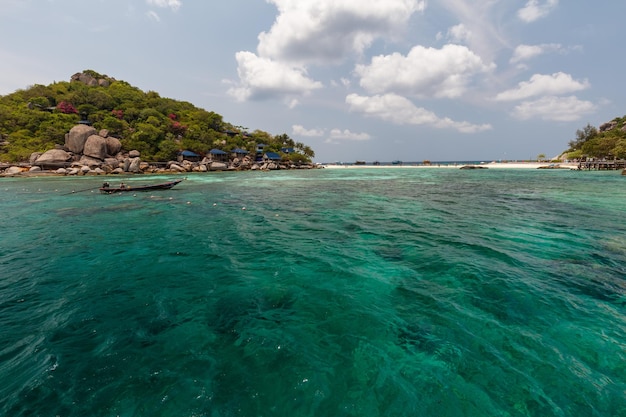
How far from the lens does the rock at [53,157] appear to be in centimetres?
5312

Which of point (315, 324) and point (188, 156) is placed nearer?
point (315, 324)

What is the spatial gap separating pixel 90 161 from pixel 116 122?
17.8 meters

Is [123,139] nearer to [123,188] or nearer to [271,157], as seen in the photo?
[271,157]

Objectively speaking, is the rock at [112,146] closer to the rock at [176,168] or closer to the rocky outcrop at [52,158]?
the rocky outcrop at [52,158]

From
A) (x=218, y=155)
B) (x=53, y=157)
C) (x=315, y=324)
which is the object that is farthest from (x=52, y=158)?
(x=315, y=324)

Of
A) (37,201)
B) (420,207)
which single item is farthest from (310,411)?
(37,201)

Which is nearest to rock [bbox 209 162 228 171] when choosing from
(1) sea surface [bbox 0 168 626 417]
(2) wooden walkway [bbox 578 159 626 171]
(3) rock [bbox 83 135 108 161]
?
(3) rock [bbox 83 135 108 161]

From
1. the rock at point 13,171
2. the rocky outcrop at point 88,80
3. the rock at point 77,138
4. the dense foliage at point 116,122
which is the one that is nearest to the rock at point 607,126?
the dense foliage at point 116,122

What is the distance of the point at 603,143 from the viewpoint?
67250 mm

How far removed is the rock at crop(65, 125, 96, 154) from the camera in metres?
58.1

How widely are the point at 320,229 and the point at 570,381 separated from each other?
34.3 ft

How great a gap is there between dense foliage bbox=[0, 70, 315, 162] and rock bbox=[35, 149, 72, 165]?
495cm

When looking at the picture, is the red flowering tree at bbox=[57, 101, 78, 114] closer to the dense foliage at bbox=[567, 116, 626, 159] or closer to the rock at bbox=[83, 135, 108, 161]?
the rock at bbox=[83, 135, 108, 161]

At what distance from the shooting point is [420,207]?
19.8 m
